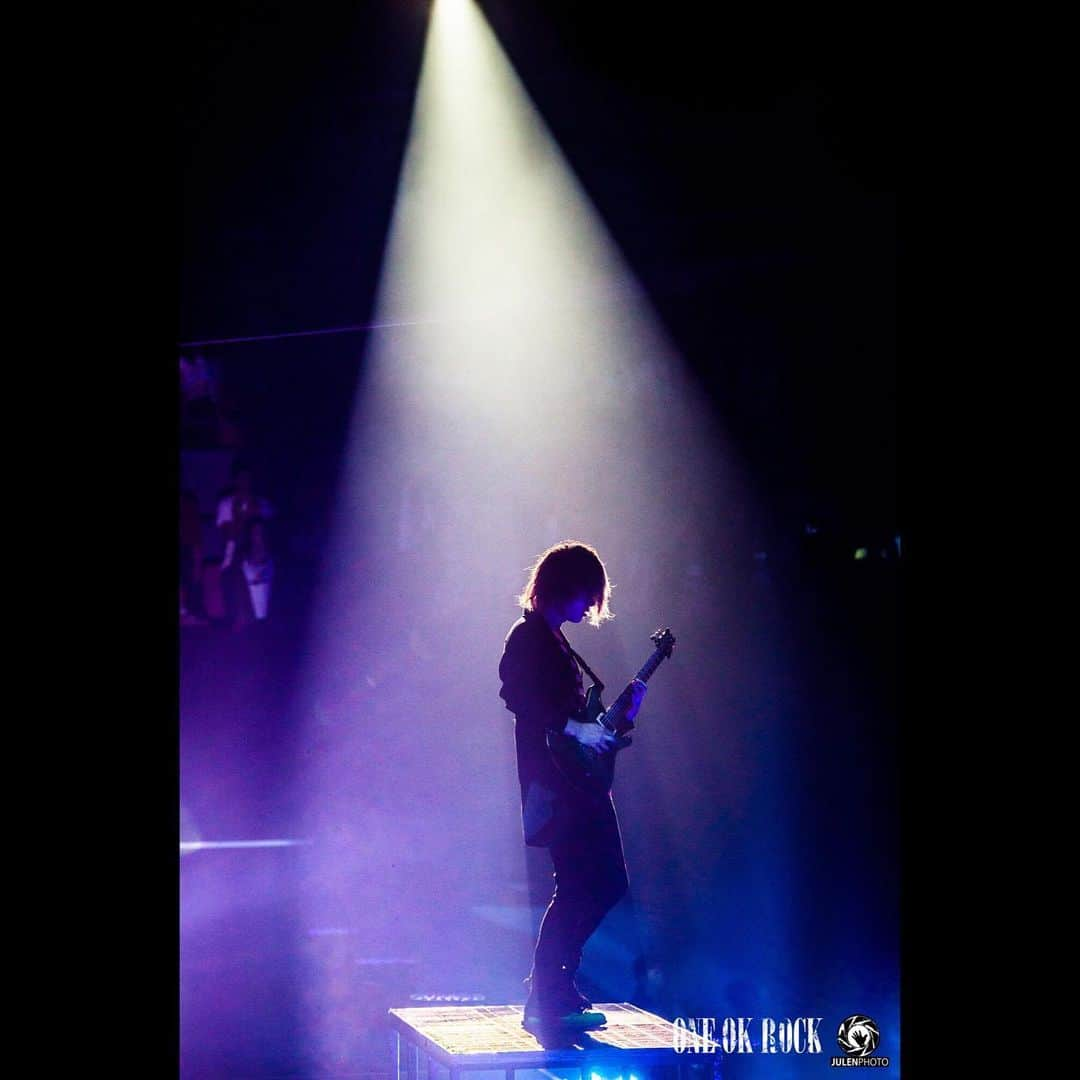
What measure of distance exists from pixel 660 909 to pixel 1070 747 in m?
3.40

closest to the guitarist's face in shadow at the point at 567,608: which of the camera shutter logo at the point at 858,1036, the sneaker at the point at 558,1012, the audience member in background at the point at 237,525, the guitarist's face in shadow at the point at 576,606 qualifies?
the guitarist's face in shadow at the point at 576,606

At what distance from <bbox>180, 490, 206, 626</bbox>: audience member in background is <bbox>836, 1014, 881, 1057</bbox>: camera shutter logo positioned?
498 cm

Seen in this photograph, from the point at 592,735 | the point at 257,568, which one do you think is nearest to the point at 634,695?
the point at 592,735

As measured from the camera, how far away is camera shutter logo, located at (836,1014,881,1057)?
3.51m

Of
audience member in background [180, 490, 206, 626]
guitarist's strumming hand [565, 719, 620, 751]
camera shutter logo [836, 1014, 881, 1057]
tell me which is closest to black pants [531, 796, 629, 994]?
guitarist's strumming hand [565, 719, 620, 751]

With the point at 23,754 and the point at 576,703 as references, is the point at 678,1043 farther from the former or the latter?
the point at 23,754

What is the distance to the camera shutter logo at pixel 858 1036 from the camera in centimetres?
351

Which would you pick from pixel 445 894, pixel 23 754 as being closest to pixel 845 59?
pixel 23 754

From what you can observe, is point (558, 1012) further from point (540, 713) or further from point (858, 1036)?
point (858, 1036)

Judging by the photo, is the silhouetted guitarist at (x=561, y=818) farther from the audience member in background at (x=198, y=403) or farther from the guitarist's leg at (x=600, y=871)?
the audience member in background at (x=198, y=403)

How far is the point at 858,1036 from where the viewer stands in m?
3.55

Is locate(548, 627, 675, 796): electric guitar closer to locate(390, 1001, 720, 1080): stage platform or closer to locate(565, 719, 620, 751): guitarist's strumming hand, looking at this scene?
locate(565, 719, 620, 751): guitarist's strumming hand

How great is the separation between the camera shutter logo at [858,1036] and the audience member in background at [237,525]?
16.9 feet

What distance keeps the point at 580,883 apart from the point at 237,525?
4.97 meters
